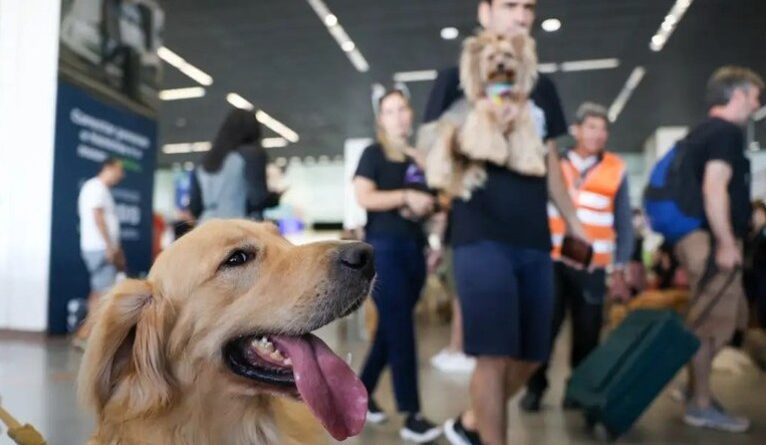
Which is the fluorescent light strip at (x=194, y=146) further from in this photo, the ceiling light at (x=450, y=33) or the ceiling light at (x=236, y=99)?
the ceiling light at (x=450, y=33)

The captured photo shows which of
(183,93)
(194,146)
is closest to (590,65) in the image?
(183,93)

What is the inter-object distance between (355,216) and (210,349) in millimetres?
15477

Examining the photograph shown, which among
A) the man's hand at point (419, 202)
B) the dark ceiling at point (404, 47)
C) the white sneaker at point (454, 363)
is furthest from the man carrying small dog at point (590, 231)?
the dark ceiling at point (404, 47)

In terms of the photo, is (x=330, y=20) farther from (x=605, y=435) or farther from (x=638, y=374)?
(x=605, y=435)

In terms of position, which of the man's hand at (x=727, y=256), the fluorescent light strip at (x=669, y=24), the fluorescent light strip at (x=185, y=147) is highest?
the fluorescent light strip at (x=669, y=24)

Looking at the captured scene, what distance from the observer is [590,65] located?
37.9ft

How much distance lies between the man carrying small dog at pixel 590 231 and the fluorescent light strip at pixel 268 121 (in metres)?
9.84

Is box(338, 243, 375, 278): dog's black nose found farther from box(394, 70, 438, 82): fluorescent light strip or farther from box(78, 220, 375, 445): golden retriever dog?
box(394, 70, 438, 82): fluorescent light strip

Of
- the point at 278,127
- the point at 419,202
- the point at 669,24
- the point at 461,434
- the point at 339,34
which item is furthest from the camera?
the point at 278,127

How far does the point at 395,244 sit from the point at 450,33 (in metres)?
7.21

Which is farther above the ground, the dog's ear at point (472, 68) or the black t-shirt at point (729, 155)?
the dog's ear at point (472, 68)

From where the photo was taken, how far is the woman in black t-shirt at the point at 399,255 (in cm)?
317

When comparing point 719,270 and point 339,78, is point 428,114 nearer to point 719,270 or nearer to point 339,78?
point 719,270

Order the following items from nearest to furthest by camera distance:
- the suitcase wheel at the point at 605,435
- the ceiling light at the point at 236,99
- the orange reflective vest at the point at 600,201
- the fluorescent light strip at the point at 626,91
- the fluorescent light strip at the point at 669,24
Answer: the suitcase wheel at the point at 605,435
the orange reflective vest at the point at 600,201
the fluorescent light strip at the point at 669,24
the fluorescent light strip at the point at 626,91
the ceiling light at the point at 236,99
